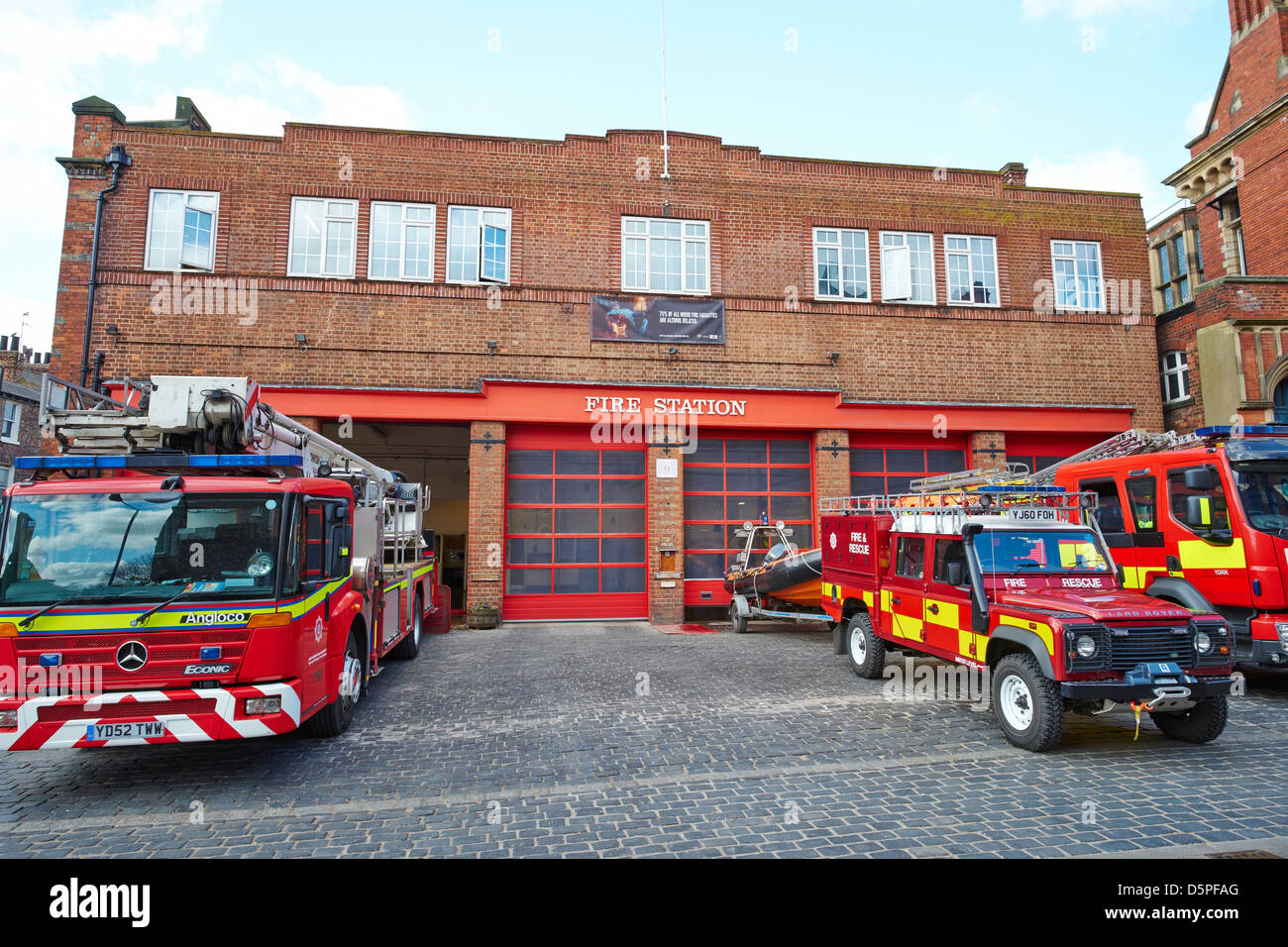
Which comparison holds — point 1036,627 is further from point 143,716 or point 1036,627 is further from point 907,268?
point 907,268

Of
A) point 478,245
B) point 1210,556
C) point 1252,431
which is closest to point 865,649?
point 1210,556

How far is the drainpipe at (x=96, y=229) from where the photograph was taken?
12.9 meters

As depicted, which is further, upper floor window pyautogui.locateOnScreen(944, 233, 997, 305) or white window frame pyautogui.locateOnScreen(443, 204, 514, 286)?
upper floor window pyautogui.locateOnScreen(944, 233, 997, 305)

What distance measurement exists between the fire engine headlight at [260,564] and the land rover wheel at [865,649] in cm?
694

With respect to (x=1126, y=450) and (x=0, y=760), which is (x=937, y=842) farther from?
(x=1126, y=450)

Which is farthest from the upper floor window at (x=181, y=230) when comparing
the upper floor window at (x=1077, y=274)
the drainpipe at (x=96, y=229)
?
the upper floor window at (x=1077, y=274)

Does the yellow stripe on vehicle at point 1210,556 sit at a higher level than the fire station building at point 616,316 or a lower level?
lower

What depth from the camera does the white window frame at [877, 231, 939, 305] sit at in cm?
1541

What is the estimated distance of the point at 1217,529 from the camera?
7.81 meters

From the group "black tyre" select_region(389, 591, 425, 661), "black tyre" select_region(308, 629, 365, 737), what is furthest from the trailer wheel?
"black tyre" select_region(308, 629, 365, 737)

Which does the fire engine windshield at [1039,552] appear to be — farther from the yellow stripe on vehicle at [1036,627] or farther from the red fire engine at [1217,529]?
the red fire engine at [1217,529]

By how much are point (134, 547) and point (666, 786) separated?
173 inches

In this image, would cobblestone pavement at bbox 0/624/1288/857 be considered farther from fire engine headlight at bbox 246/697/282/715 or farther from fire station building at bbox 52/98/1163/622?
fire station building at bbox 52/98/1163/622

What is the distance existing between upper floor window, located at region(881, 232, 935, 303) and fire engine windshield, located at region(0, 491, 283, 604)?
14098 millimetres
